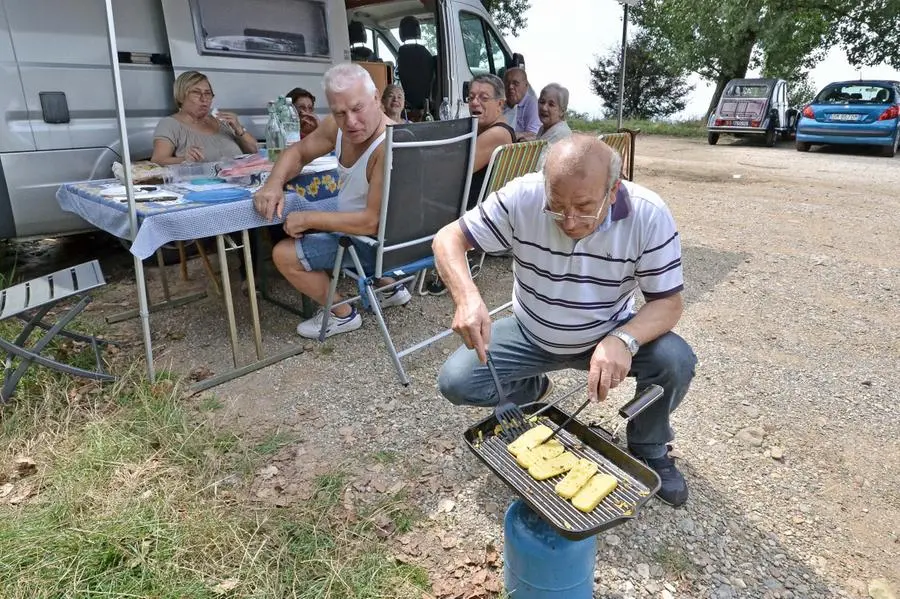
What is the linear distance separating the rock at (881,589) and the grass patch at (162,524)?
4.33 ft

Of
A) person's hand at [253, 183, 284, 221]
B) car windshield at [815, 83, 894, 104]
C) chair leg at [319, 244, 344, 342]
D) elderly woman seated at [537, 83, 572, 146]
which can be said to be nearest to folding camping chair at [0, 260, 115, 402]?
person's hand at [253, 183, 284, 221]

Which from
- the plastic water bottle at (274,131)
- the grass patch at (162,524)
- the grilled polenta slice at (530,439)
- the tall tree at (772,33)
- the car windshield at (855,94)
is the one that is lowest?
the grass patch at (162,524)

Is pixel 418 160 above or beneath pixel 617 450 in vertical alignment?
above

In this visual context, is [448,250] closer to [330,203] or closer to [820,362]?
[330,203]

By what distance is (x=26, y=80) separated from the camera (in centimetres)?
338

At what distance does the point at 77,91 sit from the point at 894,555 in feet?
14.8

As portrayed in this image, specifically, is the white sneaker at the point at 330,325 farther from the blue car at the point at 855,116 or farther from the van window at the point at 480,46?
the blue car at the point at 855,116

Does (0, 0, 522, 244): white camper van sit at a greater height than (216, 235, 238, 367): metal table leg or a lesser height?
greater

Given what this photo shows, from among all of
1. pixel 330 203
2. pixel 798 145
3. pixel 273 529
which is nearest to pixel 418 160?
pixel 330 203

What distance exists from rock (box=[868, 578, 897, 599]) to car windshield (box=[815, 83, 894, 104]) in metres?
12.1

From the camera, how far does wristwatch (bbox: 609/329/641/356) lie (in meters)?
1.71

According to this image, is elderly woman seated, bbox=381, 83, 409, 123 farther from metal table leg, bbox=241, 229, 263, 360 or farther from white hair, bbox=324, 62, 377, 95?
metal table leg, bbox=241, 229, 263, 360

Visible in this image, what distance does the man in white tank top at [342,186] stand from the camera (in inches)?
107

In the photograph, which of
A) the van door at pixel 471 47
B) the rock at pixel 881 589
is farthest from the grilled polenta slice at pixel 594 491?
the van door at pixel 471 47
